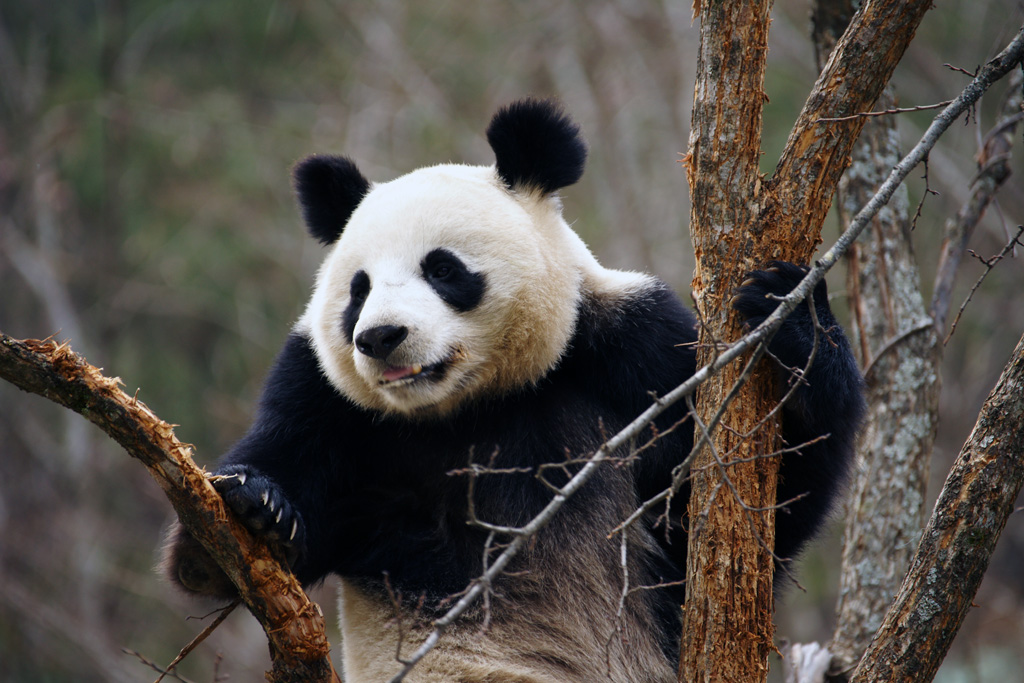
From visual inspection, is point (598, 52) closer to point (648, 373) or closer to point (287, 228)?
point (287, 228)

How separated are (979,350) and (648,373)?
25.8 feet

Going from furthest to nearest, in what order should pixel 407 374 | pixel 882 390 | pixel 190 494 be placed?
pixel 882 390
pixel 407 374
pixel 190 494

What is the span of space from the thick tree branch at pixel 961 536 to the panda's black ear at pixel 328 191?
8.86ft

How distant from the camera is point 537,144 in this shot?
3889mm

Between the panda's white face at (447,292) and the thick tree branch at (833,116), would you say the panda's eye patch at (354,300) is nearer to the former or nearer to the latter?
the panda's white face at (447,292)

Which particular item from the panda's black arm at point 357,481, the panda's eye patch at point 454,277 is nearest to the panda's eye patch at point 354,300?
the panda's eye patch at point 454,277

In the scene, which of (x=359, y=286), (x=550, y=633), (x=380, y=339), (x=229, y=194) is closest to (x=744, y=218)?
(x=380, y=339)

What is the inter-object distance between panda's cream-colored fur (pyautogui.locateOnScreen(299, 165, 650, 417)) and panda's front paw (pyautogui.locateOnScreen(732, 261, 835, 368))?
94 cm

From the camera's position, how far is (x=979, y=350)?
10109mm

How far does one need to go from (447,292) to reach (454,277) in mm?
76

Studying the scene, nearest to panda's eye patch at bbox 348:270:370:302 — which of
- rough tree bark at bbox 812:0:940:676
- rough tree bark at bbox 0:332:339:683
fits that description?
rough tree bark at bbox 0:332:339:683

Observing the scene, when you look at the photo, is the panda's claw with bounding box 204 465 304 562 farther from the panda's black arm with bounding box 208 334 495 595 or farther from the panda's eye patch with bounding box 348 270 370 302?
the panda's eye patch with bounding box 348 270 370 302

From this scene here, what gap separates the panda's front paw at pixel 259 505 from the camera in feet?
9.77

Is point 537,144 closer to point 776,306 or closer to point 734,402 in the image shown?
point 776,306
